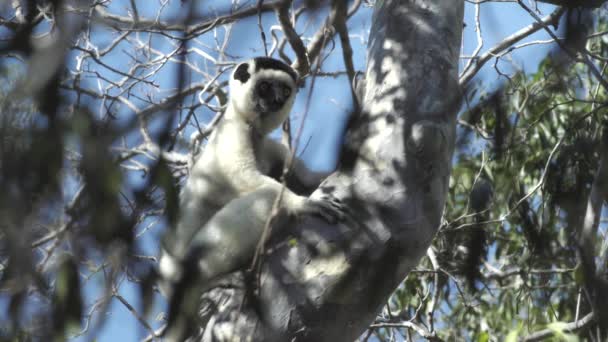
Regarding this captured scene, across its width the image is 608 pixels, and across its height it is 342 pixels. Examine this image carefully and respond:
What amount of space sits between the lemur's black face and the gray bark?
2.11 metres

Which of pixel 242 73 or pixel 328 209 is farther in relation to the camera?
pixel 242 73

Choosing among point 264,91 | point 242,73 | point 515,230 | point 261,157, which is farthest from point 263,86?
point 515,230

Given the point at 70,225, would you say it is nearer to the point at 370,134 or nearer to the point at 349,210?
the point at 349,210

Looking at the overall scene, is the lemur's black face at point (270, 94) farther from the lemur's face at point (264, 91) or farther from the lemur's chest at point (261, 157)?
the lemur's chest at point (261, 157)

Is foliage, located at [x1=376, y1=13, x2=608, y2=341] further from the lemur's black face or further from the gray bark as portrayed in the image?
the lemur's black face

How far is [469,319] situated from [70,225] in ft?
23.7

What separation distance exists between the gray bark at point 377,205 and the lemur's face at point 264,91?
2.09m

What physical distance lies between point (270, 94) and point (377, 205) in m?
2.79

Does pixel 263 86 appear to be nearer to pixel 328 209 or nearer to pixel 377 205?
pixel 328 209

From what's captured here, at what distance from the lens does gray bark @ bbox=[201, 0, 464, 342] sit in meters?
2.90

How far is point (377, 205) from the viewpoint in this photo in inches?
123

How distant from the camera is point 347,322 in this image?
295 centimetres

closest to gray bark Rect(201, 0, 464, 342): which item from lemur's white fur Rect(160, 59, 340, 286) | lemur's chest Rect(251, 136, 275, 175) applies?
lemur's white fur Rect(160, 59, 340, 286)

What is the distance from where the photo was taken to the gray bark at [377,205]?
→ 9.51 feet
